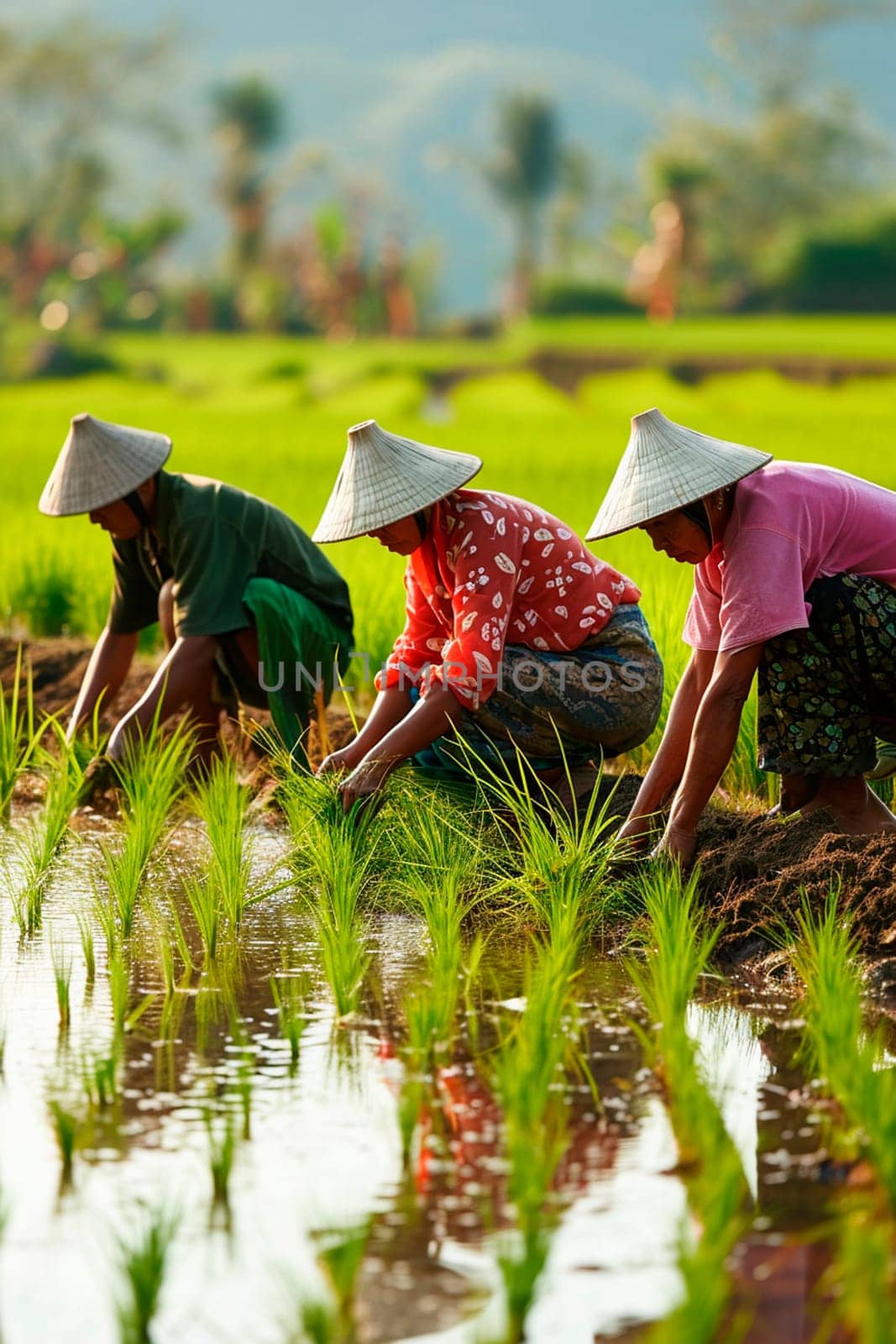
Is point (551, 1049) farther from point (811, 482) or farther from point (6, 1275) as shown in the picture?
point (811, 482)

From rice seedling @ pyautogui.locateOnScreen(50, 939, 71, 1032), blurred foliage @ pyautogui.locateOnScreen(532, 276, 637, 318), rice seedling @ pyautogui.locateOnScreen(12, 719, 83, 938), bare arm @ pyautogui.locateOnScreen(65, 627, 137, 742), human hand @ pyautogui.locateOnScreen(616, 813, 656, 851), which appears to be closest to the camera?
rice seedling @ pyautogui.locateOnScreen(50, 939, 71, 1032)

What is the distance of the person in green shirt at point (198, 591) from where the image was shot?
435cm

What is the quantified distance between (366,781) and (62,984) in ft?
2.93

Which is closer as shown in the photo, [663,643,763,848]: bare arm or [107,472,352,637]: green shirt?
[663,643,763,848]: bare arm

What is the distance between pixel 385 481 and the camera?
3904mm

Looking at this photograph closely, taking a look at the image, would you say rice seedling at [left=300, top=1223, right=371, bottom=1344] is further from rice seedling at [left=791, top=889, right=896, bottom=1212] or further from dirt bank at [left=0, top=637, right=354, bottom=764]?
dirt bank at [left=0, top=637, right=354, bottom=764]

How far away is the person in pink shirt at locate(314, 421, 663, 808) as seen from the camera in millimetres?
3811

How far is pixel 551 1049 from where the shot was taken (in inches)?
109

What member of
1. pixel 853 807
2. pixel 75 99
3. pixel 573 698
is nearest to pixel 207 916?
pixel 573 698

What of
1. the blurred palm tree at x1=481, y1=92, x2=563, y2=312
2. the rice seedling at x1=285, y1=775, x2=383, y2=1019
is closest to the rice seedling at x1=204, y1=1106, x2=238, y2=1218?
the rice seedling at x1=285, y1=775, x2=383, y2=1019

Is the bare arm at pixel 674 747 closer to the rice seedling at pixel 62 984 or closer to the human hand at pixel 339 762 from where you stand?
the human hand at pixel 339 762

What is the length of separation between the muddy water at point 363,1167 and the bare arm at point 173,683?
0.93 meters

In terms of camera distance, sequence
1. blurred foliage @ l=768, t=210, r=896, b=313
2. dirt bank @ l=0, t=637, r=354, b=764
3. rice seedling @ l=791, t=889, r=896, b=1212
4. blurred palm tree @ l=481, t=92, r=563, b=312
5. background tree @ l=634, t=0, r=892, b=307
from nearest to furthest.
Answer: rice seedling @ l=791, t=889, r=896, b=1212
dirt bank @ l=0, t=637, r=354, b=764
blurred foliage @ l=768, t=210, r=896, b=313
background tree @ l=634, t=0, r=892, b=307
blurred palm tree @ l=481, t=92, r=563, b=312

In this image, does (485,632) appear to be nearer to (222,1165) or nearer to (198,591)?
(198,591)
